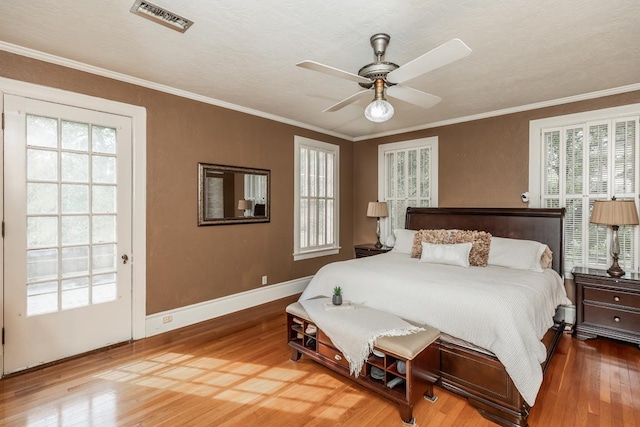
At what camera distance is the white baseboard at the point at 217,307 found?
342cm

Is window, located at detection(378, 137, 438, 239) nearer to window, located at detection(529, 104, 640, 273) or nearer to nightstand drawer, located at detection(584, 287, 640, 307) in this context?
window, located at detection(529, 104, 640, 273)

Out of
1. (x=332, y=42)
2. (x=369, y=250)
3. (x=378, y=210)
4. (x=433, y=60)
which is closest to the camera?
(x=433, y=60)

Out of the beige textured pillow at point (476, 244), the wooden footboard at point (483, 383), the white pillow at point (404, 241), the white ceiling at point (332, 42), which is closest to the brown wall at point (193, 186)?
the white ceiling at point (332, 42)

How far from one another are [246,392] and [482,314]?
1.81 meters

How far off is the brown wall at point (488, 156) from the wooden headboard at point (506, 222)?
0.21 meters

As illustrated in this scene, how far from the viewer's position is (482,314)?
2195 millimetres

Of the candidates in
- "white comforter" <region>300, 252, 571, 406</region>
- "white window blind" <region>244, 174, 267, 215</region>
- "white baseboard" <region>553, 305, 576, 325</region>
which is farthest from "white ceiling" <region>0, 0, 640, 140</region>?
"white baseboard" <region>553, 305, 576, 325</region>

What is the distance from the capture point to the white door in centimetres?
260

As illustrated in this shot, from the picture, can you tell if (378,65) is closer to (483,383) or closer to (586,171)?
(483,383)

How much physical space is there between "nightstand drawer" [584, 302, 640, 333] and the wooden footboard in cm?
192

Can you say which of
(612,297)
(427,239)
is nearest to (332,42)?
(427,239)

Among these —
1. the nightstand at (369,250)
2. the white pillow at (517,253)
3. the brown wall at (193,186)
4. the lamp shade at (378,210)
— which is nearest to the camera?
the brown wall at (193,186)

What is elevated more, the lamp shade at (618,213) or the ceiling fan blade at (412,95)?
the ceiling fan blade at (412,95)

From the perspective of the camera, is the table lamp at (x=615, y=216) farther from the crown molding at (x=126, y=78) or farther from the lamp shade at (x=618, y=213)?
the crown molding at (x=126, y=78)
